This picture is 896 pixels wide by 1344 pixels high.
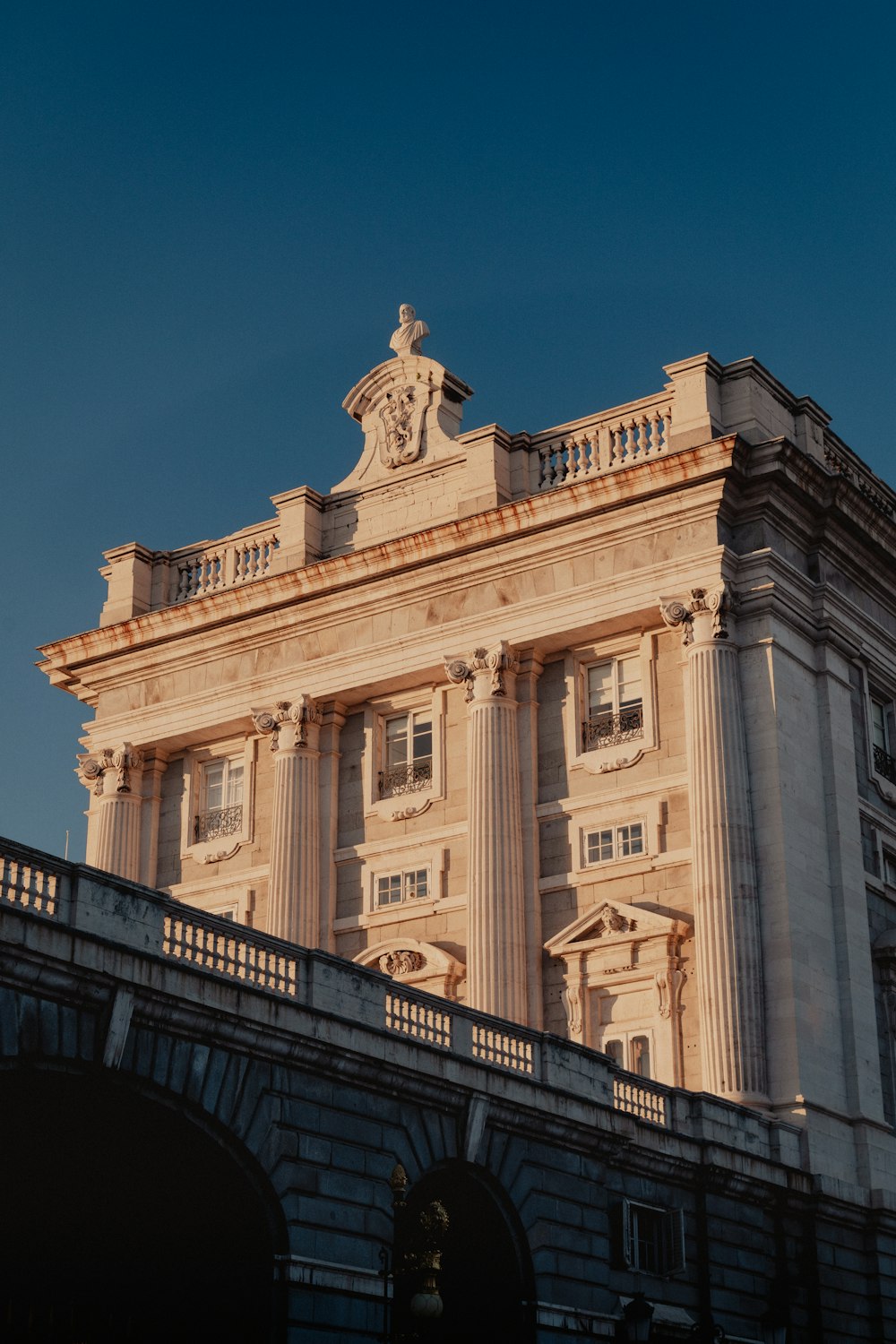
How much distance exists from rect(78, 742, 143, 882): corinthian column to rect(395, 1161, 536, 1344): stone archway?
20567 millimetres

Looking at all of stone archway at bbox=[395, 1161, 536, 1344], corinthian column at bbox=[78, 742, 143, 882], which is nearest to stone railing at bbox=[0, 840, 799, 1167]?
stone archway at bbox=[395, 1161, 536, 1344]

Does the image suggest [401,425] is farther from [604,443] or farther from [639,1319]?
[639,1319]

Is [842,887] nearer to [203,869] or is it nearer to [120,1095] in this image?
[203,869]

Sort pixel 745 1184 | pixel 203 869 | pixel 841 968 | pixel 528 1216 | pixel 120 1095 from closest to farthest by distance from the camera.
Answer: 1. pixel 120 1095
2. pixel 528 1216
3. pixel 745 1184
4. pixel 841 968
5. pixel 203 869

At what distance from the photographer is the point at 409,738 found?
4797 cm

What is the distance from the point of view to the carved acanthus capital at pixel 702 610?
42.9m

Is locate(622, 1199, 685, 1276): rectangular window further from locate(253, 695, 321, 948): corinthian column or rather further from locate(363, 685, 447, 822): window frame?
locate(363, 685, 447, 822): window frame

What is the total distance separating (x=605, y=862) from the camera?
144 feet

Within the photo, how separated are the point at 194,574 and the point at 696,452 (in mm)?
15132

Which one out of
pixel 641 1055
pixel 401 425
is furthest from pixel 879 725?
pixel 401 425

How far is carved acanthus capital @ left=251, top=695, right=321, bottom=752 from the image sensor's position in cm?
4819

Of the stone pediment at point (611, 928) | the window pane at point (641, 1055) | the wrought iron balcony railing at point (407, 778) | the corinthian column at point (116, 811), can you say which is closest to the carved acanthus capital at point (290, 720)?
the wrought iron balcony railing at point (407, 778)

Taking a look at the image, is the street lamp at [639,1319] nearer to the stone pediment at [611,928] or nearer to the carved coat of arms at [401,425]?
the stone pediment at [611,928]

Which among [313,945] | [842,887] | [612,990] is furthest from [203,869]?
[842,887]
